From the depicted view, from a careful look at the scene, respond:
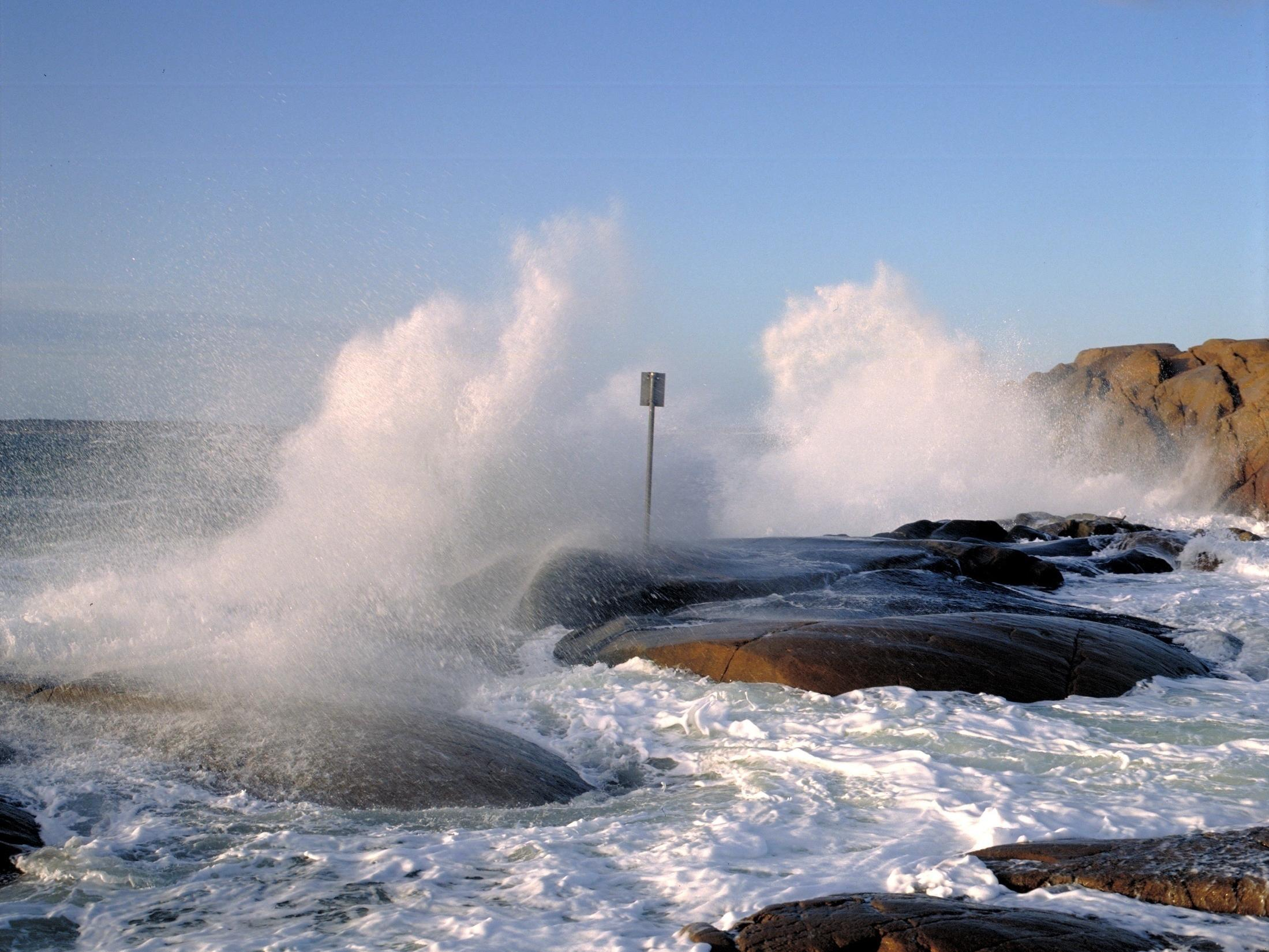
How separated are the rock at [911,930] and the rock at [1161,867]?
0.35 meters

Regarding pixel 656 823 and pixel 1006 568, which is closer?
pixel 656 823

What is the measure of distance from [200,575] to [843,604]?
21.0ft

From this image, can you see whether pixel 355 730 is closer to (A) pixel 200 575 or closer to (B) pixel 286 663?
(B) pixel 286 663

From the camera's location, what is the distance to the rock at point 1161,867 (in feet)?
10.7

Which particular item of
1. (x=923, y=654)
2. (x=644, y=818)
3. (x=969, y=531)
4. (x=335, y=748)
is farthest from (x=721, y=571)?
(x=969, y=531)

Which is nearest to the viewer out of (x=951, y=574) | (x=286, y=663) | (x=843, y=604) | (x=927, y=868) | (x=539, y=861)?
(x=927, y=868)

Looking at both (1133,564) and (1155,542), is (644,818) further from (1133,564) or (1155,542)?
(1155,542)

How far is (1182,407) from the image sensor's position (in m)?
28.7

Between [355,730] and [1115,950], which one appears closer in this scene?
[1115,950]

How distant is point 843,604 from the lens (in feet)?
32.0

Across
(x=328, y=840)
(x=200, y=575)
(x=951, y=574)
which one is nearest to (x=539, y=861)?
(x=328, y=840)

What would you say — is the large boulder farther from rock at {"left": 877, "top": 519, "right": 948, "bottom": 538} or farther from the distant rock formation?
the distant rock formation

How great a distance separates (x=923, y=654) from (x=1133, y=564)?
8.90 metres

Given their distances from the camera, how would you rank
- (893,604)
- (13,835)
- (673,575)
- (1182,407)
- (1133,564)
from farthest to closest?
(1182,407), (1133,564), (673,575), (893,604), (13,835)
